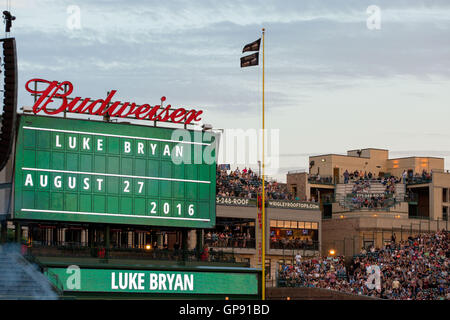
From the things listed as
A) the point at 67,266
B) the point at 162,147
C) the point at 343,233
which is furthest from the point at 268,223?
the point at 67,266

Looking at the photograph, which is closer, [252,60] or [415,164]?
[252,60]

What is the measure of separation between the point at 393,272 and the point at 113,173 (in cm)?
1985

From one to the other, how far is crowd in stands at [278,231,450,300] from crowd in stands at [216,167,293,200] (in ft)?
21.7

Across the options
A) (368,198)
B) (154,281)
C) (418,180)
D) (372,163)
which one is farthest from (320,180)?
(154,281)

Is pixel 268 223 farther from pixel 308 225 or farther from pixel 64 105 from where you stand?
pixel 64 105

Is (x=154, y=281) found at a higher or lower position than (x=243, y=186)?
lower

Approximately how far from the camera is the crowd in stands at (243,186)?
217 feet

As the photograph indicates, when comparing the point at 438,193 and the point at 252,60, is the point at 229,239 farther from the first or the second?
the point at 438,193

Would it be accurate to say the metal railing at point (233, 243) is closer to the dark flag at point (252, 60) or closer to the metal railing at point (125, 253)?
the metal railing at point (125, 253)

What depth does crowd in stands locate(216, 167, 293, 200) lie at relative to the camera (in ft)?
217

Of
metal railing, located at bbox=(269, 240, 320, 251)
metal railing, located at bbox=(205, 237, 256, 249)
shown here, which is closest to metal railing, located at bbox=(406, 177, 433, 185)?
metal railing, located at bbox=(269, 240, 320, 251)

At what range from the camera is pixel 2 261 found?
42625 mm

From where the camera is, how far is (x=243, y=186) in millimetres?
67188

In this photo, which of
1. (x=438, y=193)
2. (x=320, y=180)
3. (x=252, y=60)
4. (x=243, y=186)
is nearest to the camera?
(x=252, y=60)
